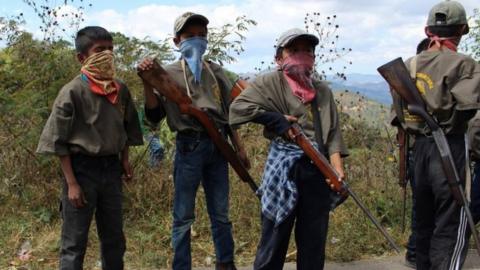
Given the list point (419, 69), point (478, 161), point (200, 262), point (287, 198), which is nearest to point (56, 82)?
point (200, 262)

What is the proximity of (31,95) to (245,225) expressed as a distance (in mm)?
2376

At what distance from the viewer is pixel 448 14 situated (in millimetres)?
3744

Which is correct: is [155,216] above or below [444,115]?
below

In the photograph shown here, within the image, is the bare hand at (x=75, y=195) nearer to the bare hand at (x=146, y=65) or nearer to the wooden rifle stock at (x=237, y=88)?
the bare hand at (x=146, y=65)

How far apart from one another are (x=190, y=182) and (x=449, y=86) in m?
1.79

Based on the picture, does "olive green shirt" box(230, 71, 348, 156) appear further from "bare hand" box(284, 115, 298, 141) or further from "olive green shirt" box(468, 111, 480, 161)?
"olive green shirt" box(468, 111, 480, 161)

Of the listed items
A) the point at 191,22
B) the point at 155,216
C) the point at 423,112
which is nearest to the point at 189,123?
the point at 191,22

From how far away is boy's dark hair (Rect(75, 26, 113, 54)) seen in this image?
3.66 meters

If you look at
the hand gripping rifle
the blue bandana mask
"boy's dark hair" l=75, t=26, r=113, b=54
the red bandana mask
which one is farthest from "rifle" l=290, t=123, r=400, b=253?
"boy's dark hair" l=75, t=26, r=113, b=54

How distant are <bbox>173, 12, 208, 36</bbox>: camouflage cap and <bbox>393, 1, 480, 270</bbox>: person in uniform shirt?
1431 millimetres

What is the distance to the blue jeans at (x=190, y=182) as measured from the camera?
4.02m

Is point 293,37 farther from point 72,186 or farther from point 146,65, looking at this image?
point 72,186

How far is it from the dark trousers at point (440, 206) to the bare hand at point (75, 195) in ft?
7.06

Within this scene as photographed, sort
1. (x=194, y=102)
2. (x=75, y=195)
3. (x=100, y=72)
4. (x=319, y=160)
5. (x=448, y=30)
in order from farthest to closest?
(x=194, y=102)
(x=448, y=30)
(x=100, y=72)
(x=75, y=195)
(x=319, y=160)
